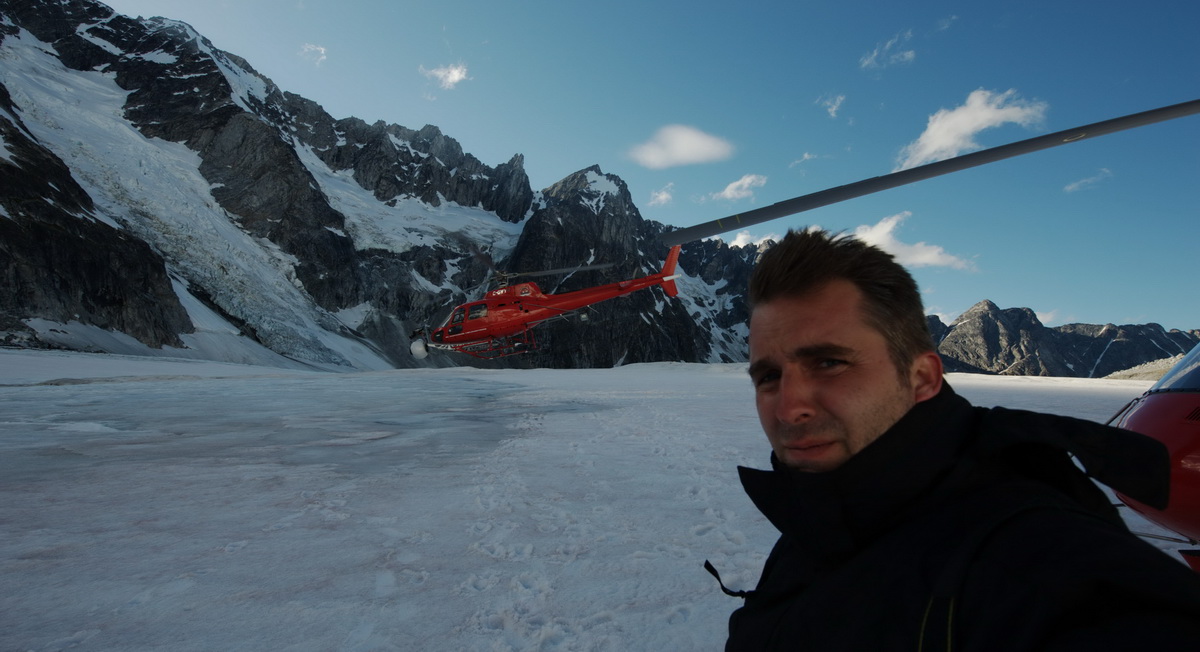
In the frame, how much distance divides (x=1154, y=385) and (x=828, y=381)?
3.80 metres

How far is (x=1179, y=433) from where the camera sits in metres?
2.76

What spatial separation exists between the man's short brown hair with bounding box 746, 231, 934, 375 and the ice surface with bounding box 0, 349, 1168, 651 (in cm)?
185

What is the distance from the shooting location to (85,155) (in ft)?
154

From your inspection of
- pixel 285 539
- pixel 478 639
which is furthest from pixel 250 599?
pixel 478 639

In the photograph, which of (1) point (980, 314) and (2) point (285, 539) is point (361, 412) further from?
(1) point (980, 314)

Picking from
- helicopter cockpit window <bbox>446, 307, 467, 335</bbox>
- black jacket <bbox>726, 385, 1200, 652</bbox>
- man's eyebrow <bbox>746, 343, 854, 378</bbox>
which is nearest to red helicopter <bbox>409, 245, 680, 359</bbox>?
helicopter cockpit window <bbox>446, 307, 467, 335</bbox>

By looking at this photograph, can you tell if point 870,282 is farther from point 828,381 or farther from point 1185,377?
point 1185,377

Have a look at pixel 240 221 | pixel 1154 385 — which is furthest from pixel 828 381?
A: pixel 240 221

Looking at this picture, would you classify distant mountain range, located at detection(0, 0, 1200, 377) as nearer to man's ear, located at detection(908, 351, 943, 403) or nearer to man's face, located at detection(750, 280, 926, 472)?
man's ear, located at detection(908, 351, 943, 403)

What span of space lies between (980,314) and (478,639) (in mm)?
234519

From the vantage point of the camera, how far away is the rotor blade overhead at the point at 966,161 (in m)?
4.22

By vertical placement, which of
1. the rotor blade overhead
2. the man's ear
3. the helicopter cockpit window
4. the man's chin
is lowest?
the helicopter cockpit window

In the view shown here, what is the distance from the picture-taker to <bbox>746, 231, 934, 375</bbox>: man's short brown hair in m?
1.43

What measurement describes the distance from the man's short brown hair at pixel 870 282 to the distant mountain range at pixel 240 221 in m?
8.34
